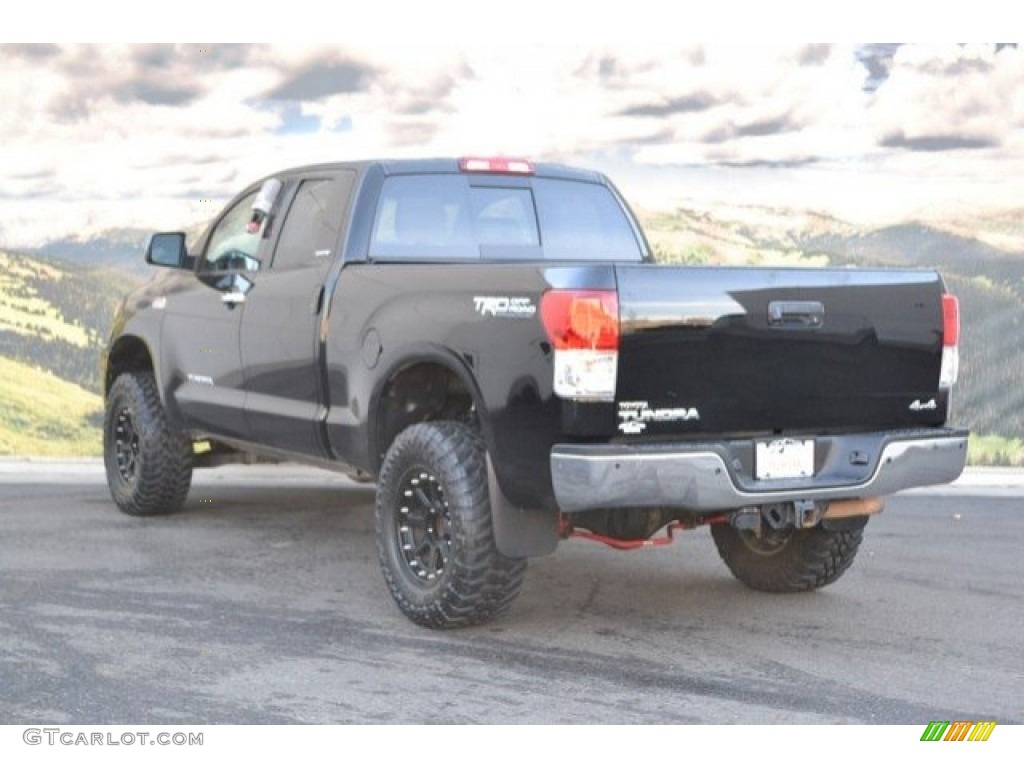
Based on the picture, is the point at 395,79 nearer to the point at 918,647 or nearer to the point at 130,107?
the point at 130,107

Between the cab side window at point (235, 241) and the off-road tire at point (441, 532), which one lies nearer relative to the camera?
the off-road tire at point (441, 532)

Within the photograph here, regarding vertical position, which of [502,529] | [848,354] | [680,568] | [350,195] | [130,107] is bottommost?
[680,568]

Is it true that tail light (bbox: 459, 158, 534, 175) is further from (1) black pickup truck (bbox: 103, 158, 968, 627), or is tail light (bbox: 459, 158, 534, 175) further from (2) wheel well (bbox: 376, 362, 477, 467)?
(2) wheel well (bbox: 376, 362, 477, 467)

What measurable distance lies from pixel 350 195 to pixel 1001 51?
284 inches

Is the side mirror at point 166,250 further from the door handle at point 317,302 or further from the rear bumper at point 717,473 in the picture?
the rear bumper at point 717,473

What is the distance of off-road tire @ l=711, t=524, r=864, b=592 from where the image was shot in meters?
6.88

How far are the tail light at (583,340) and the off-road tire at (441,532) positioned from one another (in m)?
0.70

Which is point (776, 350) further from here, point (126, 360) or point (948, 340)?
point (126, 360)

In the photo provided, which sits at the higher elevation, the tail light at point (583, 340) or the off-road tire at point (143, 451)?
the tail light at point (583, 340)

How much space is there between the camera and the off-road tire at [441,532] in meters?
5.88

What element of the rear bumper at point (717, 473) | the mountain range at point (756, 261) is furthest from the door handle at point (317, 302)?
the mountain range at point (756, 261)

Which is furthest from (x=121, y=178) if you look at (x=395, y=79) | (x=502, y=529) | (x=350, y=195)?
(x=502, y=529)

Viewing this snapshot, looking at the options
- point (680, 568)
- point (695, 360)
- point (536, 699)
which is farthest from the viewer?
point (680, 568)

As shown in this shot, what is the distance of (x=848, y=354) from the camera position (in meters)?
5.91
